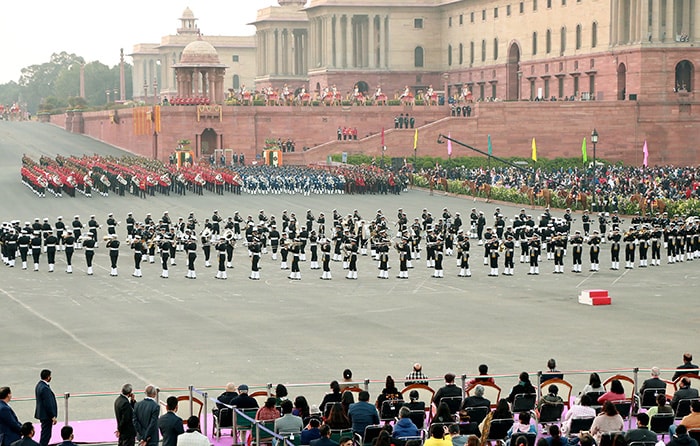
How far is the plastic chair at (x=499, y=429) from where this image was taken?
14.2 m

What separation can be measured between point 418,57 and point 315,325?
83.4 meters

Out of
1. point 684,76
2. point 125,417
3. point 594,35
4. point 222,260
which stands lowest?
point 125,417

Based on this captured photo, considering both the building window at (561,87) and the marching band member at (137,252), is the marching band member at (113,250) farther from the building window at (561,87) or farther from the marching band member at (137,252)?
the building window at (561,87)

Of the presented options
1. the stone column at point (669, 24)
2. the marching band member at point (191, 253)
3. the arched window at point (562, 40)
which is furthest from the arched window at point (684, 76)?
the marching band member at point (191, 253)

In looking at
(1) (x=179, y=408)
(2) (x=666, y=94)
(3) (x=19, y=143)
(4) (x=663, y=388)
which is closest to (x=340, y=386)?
(1) (x=179, y=408)

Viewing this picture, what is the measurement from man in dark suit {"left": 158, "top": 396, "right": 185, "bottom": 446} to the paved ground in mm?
3402

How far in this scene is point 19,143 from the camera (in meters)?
93.2

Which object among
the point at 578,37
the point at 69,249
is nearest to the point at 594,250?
the point at 69,249

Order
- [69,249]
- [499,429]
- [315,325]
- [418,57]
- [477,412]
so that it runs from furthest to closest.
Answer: [418,57] < [69,249] < [315,325] < [477,412] < [499,429]

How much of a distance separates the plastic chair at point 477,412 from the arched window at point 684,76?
6880 centimetres

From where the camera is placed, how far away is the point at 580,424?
14320mm

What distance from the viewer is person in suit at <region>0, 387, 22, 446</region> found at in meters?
13.9

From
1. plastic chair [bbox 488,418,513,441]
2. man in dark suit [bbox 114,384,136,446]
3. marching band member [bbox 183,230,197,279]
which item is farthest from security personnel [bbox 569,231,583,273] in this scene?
man in dark suit [bbox 114,384,136,446]

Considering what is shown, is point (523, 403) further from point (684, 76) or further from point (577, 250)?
point (684, 76)
